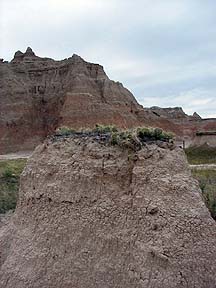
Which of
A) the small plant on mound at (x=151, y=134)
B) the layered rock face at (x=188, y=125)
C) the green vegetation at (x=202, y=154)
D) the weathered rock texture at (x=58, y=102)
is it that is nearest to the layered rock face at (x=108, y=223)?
the small plant on mound at (x=151, y=134)

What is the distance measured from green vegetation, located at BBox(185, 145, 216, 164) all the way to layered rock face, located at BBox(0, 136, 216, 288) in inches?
1213

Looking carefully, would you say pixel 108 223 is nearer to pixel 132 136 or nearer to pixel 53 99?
pixel 132 136

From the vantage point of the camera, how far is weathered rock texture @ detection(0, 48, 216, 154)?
66250 millimetres

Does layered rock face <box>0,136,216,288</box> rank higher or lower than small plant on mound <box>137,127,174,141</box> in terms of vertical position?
lower

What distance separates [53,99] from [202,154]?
96.1 feet

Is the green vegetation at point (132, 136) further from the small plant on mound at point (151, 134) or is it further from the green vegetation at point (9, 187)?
the green vegetation at point (9, 187)

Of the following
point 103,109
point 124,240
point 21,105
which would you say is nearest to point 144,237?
point 124,240

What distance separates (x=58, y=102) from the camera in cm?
6975

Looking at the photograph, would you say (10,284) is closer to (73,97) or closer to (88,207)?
(88,207)

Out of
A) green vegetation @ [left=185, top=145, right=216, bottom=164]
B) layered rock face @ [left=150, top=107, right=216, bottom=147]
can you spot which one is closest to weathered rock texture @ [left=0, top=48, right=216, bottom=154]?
layered rock face @ [left=150, top=107, right=216, bottom=147]

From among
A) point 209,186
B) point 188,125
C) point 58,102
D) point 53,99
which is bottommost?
point 209,186

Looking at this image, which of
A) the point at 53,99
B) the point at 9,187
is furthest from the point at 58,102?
the point at 9,187

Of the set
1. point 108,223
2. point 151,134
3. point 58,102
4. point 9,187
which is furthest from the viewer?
point 58,102

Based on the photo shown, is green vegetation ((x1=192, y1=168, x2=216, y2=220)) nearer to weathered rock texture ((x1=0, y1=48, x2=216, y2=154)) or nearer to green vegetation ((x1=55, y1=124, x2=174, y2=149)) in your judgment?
green vegetation ((x1=55, y1=124, x2=174, y2=149))
